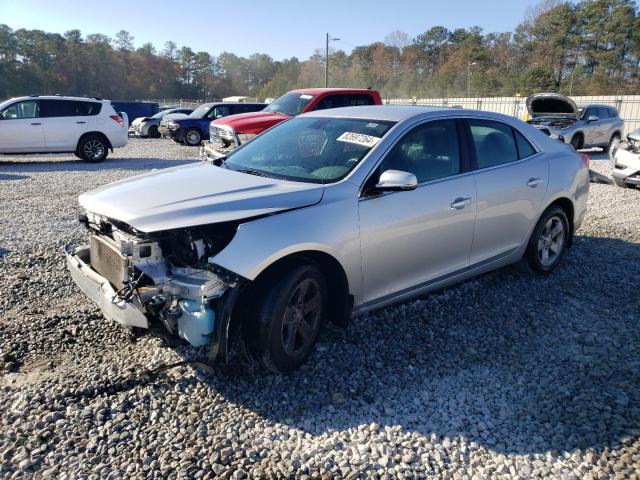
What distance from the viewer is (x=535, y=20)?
62281 millimetres

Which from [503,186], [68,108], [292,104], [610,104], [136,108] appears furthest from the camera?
Result: [136,108]

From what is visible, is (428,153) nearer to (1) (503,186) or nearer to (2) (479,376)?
(1) (503,186)

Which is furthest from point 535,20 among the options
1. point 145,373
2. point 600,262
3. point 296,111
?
point 145,373

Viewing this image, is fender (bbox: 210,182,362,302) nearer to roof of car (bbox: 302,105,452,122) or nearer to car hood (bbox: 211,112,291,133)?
roof of car (bbox: 302,105,452,122)

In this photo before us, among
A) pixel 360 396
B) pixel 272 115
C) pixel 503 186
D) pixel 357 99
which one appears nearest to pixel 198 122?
pixel 272 115

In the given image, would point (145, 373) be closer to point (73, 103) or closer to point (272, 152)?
point (272, 152)

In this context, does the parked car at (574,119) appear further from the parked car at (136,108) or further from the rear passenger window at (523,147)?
the parked car at (136,108)

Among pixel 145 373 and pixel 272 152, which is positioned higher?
pixel 272 152

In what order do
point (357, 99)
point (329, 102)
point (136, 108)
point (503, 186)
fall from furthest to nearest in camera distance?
point (136, 108)
point (357, 99)
point (329, 102)
point (503, 186)

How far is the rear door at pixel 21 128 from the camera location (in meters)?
13.2

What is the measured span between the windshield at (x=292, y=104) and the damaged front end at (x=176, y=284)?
9.12m

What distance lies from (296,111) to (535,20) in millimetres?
61349

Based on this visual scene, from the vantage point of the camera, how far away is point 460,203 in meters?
4.11

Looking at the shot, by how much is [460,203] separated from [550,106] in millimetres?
14663
